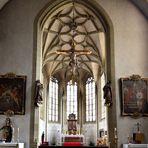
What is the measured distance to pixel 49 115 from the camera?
87.7 ft

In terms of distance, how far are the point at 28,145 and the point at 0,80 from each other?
2.94m

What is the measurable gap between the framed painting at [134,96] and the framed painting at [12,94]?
4.15 meters

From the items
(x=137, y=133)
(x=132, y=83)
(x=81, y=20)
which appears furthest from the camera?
(x=81, y=20)

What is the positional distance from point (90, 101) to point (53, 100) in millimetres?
3240

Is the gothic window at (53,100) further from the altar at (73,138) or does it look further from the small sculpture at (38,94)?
the small sculpture at (38,94)

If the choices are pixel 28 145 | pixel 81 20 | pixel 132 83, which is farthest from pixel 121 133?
pixel 81 20

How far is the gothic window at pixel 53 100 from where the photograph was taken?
27.0m

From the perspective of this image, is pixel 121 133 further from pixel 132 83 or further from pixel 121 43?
pixel 121 43

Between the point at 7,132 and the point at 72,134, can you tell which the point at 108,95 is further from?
the point at 72,134

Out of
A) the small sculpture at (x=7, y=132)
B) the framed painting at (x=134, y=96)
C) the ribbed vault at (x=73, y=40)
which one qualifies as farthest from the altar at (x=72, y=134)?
the small sculpture at (x=7, y=132)

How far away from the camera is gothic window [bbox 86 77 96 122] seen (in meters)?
27.1

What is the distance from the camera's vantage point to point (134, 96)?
13258 mm

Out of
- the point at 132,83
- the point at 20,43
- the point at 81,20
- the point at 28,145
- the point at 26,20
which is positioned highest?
the point at 81,20

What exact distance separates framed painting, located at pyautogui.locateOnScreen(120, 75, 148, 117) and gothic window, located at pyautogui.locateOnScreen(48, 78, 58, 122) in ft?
47.1
